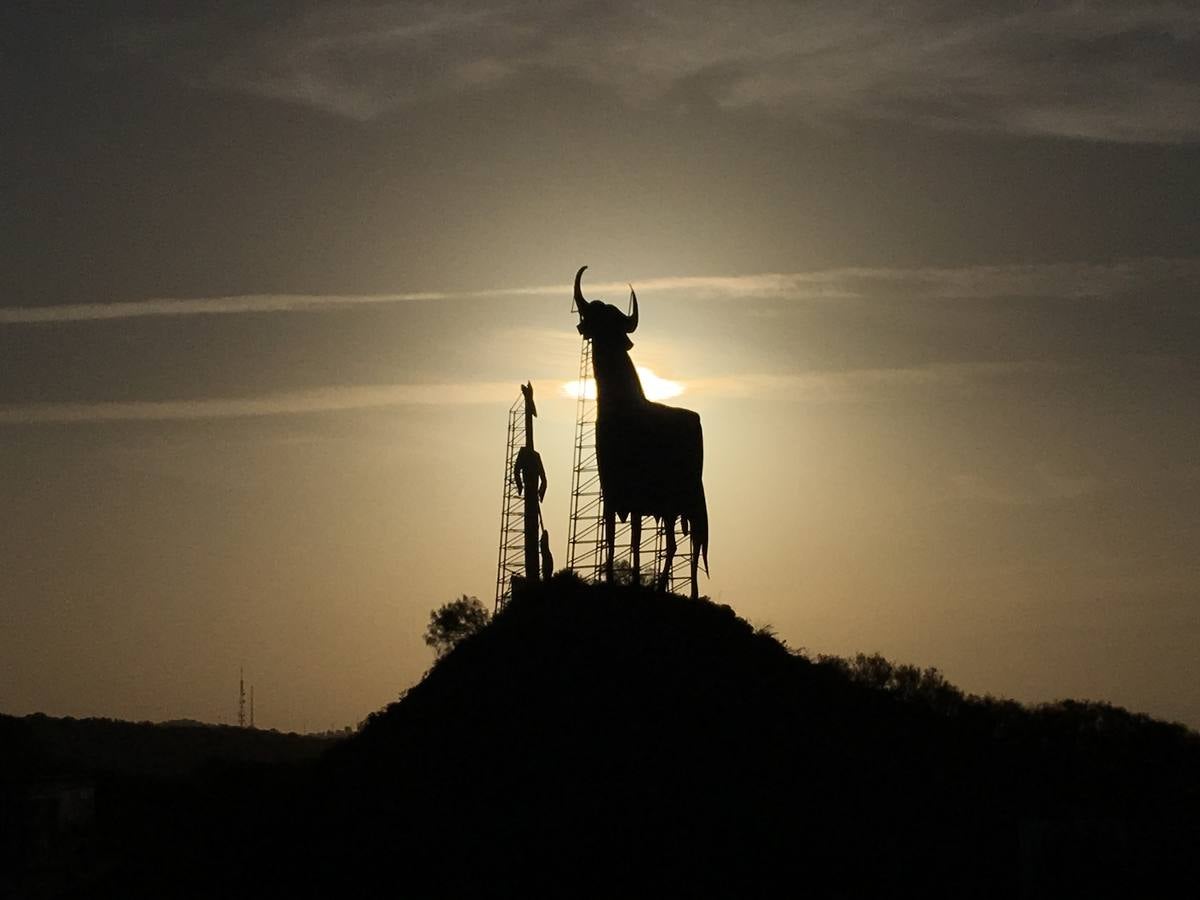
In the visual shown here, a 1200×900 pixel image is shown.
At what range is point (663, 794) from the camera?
22.3m

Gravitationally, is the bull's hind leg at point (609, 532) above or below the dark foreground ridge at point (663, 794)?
above

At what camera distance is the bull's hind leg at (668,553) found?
28344 mm

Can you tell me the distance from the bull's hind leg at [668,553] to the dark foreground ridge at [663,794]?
0.78 metres

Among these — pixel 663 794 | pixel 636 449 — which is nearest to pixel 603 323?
pixel 636 449

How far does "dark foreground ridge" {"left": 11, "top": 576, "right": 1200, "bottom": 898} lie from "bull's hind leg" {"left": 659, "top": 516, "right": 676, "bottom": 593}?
30.5 inches

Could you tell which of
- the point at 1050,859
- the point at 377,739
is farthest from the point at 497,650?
the point at 1050,859

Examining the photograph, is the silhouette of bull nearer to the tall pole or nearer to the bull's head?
the bull's head

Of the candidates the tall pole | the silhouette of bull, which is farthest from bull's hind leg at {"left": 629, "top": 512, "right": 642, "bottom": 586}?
the tall pole

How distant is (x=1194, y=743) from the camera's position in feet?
133

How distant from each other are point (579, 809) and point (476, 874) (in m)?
1.83

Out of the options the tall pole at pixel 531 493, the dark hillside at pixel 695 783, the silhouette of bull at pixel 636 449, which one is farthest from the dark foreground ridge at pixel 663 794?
the tall pole at pixel 531 493

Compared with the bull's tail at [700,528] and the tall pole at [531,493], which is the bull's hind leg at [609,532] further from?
the tall pole at [531,493]

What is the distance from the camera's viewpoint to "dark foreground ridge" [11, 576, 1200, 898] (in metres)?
21.2

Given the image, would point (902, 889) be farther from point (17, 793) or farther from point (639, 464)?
point (17, 793)
